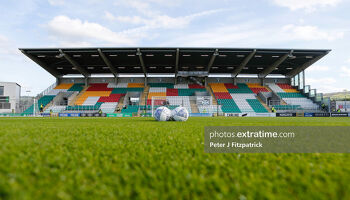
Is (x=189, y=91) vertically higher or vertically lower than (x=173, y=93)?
higher

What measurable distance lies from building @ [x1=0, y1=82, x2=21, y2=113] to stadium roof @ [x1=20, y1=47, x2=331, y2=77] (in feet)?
24.2

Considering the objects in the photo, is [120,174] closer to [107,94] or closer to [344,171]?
[344,171]

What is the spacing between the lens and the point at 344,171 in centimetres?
133

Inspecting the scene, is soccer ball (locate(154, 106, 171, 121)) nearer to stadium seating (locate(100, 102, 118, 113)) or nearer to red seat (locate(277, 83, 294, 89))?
stadium seating (locate(100, 102, 118, 113))

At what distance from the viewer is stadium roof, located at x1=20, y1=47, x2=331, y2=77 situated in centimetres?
→ 2655

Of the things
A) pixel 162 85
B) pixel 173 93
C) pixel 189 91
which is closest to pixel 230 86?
pixel 189 91

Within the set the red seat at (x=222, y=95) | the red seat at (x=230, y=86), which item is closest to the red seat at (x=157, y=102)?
the red seat at (x=222, y=95)

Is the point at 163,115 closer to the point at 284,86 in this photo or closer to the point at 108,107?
the point at 108,107

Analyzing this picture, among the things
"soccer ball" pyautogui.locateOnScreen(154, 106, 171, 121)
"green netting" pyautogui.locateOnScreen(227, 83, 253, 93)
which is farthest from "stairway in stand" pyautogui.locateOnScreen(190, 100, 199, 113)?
"soccer ball" pyautogui.locateOnScreen(154, 106, 171, 121)

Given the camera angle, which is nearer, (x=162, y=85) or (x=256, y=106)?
(x=256, y=106)

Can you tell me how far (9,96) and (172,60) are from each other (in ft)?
91.1

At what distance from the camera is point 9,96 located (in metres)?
33.3

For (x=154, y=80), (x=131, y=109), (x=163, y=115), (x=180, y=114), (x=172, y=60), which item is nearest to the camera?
(x=180, y=114)

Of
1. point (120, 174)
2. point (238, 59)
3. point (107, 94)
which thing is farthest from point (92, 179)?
point (107, 94)
